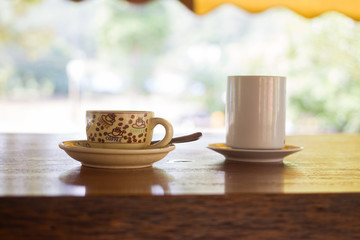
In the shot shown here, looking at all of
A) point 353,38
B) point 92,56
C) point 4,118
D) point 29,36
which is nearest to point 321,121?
point 353,38

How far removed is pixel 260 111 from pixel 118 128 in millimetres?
288

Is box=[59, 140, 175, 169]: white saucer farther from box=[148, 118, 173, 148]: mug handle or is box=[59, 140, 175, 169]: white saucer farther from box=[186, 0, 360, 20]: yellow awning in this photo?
box=[186, 0, 360, 20]: yellow awning

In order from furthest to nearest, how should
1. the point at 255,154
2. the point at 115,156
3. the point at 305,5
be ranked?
the point at 305,5 → the point at 255,154 → the point at 115,156

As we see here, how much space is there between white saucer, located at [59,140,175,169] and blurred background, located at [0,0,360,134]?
687cm

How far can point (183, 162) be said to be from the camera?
78 centimetres

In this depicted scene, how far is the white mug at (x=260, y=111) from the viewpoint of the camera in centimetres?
83

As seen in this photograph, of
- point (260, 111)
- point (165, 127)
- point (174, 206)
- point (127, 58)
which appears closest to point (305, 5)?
point (260, 111)

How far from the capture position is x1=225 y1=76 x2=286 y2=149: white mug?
828mm

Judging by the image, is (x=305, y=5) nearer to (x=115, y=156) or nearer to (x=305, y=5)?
(x=305, y=5)

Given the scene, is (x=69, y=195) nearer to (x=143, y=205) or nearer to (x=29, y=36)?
(x=143, y=205)

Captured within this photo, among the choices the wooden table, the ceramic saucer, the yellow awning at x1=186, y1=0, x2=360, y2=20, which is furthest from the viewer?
the yellow awning at x1=186, y1=0, x2=360, y2=20

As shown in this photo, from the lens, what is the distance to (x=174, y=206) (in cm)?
49

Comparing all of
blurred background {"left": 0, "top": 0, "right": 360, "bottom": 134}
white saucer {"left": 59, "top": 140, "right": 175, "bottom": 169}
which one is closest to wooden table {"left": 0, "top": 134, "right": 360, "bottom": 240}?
white saucer {"left": 59, "top": 140, "right": 175, "bottom": 169}

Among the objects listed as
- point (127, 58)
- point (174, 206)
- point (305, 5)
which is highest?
point (127, 58)
